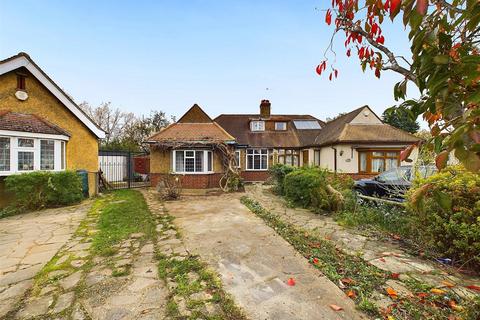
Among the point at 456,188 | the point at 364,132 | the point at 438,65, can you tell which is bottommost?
the point at 456,188

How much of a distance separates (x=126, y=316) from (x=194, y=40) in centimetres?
1181

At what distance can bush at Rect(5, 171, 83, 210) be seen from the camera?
776 centimetres

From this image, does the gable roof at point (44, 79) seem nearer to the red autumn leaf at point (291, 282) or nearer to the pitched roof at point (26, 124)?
the pitched roof at point (26, 124)

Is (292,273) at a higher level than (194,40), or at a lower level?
lower

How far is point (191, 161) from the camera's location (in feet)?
43.7

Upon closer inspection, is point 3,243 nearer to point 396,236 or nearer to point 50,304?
point 50,304

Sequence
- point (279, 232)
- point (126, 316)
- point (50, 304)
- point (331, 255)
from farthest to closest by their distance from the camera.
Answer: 1. point (279, 232)
2. point (331, 255)
3. point (50, 304)
4. point (126, 316)

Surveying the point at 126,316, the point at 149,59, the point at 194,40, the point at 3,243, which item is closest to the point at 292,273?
the point at 126,316

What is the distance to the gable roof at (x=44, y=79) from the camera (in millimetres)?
8547

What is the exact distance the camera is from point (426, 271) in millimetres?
3611

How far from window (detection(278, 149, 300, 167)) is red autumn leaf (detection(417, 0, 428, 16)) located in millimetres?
19552

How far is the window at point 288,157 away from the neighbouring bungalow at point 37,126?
1451 centimetres

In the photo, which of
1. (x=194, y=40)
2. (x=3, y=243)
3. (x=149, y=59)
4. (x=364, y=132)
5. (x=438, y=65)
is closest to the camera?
(x=438, y=65)

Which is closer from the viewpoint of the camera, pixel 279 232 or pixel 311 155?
pixel 279 232
